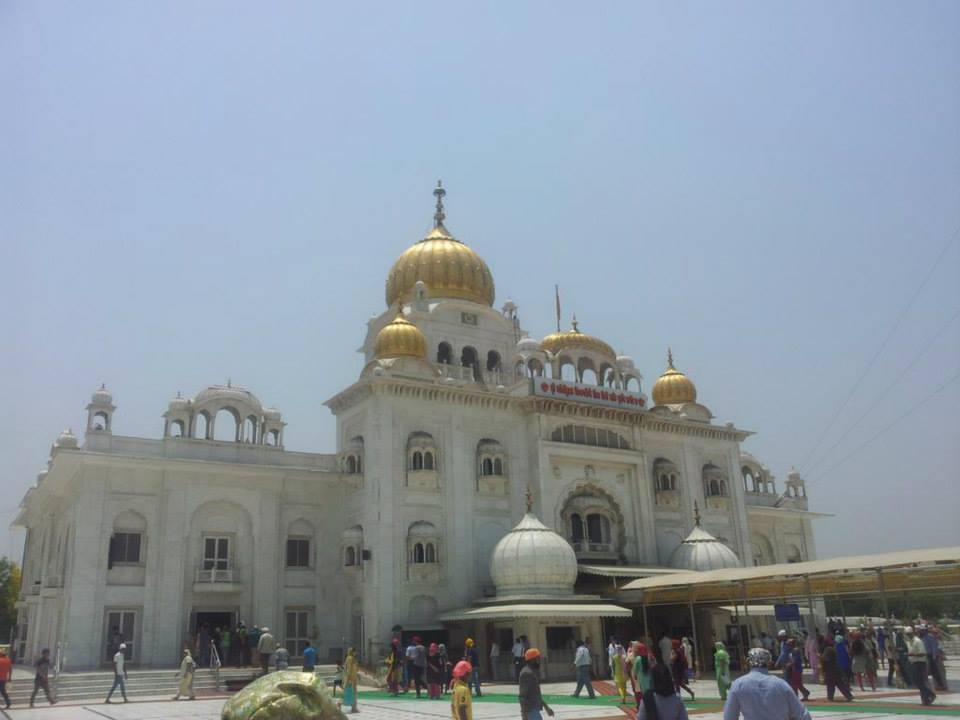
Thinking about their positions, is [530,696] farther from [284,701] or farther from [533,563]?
[533,563]

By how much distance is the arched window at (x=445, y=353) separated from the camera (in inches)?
1471

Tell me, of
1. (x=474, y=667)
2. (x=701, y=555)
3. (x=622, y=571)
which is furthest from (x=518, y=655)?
(x=701, y=555)

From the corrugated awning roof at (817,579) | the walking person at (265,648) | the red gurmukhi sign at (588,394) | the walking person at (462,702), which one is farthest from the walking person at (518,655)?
the walking person at (462,702)

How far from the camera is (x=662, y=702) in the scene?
763 centimetres

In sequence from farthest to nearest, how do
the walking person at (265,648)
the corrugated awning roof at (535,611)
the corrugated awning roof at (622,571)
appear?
1. the corrugated awning roof at (622,571)
2. the corrugated awning roof at (535,611)
3. the walking person at (265,648)

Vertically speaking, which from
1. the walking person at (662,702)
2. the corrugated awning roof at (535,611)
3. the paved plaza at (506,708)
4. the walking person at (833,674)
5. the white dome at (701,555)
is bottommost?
the paved plaza at (506,708)

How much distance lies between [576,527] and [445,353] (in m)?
9.55

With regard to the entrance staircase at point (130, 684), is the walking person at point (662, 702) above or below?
above

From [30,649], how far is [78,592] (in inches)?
396

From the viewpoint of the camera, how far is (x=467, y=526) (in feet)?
105

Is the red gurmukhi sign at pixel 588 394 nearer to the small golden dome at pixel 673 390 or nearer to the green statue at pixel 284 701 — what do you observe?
the small golden dome at pixel 673 390

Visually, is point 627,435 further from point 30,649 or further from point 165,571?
point 30,649

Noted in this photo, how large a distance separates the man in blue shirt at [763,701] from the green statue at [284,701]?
361 centimetres

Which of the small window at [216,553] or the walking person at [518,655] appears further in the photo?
the small window at [216,553]
